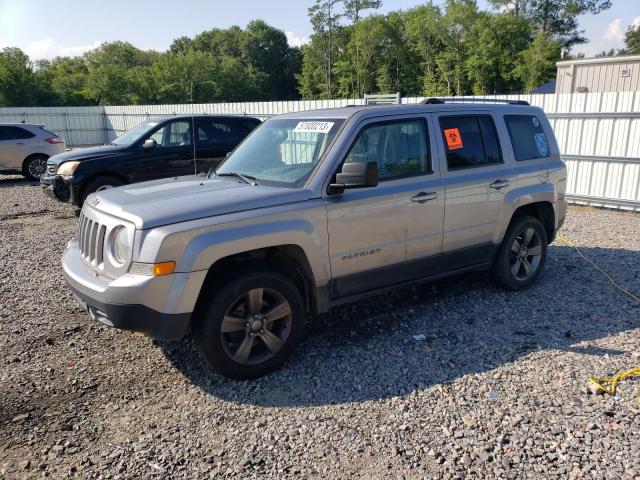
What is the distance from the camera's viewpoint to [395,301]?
5336 mm

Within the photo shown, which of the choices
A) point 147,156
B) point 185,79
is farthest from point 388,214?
point 185,79

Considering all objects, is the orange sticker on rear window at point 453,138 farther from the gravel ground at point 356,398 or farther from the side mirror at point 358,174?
the gravel ground at point 356,398

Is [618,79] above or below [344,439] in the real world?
above

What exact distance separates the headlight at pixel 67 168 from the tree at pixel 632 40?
93.5m

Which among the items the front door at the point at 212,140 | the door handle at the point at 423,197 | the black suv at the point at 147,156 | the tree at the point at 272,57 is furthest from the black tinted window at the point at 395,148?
the tree at the point at 272,57

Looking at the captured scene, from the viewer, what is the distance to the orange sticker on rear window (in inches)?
187

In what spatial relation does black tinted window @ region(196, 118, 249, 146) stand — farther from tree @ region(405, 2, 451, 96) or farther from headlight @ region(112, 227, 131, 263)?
tree @ region(405, 2, 451, 96)

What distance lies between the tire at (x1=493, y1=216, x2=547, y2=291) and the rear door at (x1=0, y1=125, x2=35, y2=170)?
13835 millimetres

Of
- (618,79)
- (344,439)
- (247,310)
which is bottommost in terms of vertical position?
(344,439)

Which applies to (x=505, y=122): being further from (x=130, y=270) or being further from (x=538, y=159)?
(x=130, y=270)

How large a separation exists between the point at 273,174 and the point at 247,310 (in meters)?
1.20

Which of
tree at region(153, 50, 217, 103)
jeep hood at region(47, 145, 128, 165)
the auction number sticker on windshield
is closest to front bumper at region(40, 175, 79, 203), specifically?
jeep hood at region(47, 145, 128, 165)

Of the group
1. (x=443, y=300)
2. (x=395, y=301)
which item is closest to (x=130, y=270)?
(x=395, y=301)

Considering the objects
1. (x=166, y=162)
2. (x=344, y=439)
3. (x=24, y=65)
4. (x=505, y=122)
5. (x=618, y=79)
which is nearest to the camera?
(x=344, y=439)
